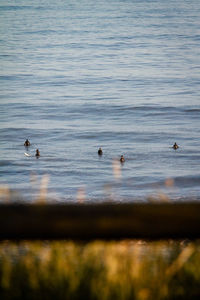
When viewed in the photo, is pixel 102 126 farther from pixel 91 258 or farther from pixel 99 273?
pixel 99 273

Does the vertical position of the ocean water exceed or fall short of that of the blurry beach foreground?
it exceeds it

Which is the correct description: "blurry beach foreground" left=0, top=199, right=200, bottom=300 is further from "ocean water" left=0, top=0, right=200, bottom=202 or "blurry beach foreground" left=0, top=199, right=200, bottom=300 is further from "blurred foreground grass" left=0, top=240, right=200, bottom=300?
"ocean water" left=0, top=0, right=200, bottom=202

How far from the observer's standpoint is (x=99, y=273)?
3857 millimetres

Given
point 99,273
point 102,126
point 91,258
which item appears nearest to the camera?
point 99,273

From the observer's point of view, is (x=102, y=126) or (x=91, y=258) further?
(x=102, y=126)

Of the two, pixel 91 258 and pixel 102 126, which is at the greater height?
pixel 102 126

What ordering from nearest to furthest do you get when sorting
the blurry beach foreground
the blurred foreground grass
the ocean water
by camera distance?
the blurry beach foreground, the blurred foreground grass, the ocean water

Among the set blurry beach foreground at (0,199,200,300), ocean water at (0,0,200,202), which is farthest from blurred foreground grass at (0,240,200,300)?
ocean water at (0,0,200,202)

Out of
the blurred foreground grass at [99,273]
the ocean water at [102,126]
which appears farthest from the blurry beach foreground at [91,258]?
the ocean water at [102,126]

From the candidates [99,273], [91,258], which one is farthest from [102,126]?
[99,273]

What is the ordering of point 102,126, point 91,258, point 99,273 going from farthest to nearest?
point 102,126, point 91,258, point 99,273

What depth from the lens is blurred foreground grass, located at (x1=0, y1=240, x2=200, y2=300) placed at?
147 inches

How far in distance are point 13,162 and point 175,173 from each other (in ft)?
27.0

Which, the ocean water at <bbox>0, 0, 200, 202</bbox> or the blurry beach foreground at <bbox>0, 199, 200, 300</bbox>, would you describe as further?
the ocean water at <bbox>0, 0, 200, 202</bbox>
